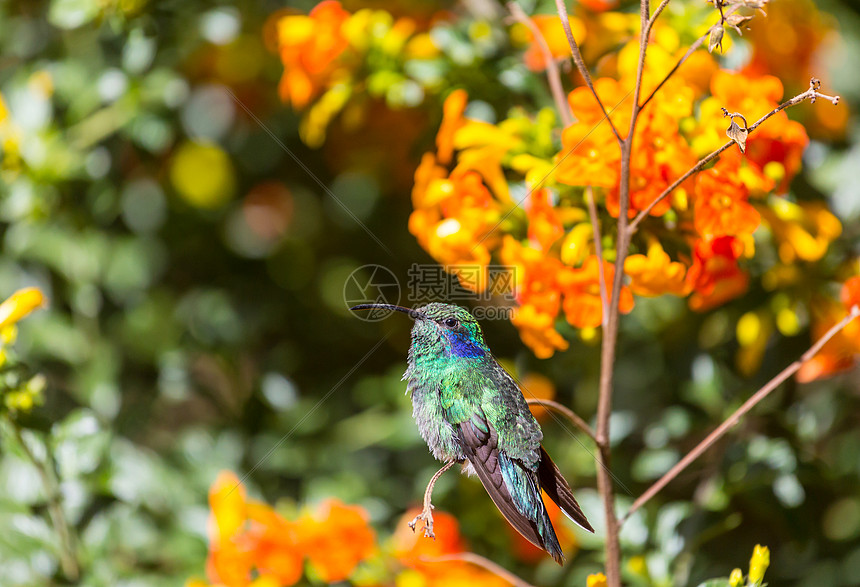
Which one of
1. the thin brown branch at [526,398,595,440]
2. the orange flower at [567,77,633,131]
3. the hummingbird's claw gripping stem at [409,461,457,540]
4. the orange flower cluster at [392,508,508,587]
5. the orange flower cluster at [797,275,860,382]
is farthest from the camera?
the orange flower cluster at [392,508,508,587]

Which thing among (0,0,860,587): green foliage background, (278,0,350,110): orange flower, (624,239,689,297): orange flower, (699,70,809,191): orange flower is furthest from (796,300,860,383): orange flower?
(278,0,350,110): orange flower

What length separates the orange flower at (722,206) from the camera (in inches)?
29.3

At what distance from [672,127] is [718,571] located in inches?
33.9

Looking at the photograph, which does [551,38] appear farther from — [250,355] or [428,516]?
[250,355]

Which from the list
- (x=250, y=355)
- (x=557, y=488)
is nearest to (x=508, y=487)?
(x=557, y=488)

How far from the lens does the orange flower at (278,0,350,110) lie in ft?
3.73

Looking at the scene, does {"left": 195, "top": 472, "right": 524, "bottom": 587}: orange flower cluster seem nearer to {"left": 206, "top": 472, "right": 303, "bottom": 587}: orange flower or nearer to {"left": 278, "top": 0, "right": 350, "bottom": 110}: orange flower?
{"left": 206, "top": 472, "right": 303, "bottom": 587}: orange flower

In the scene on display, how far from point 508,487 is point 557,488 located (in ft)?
0.16

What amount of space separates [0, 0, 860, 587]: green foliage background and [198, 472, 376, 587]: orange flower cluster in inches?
9.2

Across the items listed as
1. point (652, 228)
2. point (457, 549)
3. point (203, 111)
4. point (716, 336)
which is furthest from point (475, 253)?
point (203, 111)

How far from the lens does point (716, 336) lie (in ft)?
4.56

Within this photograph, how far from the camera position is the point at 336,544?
108 centimetres

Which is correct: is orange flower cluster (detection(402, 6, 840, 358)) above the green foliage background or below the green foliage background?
above

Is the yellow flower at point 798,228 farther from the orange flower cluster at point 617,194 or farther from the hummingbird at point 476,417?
the hummingbird at point 476,417
